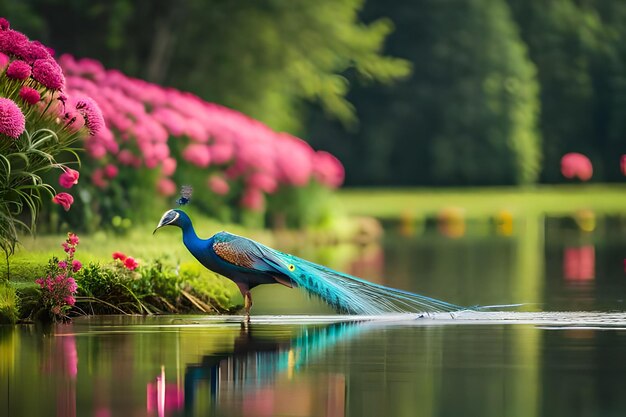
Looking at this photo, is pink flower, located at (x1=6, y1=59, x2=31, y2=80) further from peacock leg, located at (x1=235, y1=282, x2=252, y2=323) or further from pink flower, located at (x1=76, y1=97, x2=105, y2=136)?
peacock leg, located at (x1=235, y1=282, x2=252, y2=323)

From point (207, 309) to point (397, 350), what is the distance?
3237mm

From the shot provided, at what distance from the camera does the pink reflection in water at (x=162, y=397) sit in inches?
344

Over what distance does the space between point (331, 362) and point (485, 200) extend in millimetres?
42760

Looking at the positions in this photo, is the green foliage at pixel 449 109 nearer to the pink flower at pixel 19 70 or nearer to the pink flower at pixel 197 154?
the pink flower at pixel 197 154

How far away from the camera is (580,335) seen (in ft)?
39.9

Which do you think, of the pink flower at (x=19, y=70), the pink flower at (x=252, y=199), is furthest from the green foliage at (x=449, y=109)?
the pink flower at (x=19, y=70)

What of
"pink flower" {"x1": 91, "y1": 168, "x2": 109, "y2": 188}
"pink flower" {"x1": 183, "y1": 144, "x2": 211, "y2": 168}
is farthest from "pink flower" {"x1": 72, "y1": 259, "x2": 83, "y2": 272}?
"pink flower" {"x1": 183, "y1": 144, "x2": 211, "y2": 168}

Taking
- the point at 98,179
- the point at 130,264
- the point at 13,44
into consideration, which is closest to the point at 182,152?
the point at 98,179

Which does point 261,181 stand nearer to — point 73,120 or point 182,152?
point 182,152

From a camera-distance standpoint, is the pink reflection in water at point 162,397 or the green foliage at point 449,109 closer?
the pink reflection in water at point 162,397

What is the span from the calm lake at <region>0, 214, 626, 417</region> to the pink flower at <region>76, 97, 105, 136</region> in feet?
4.51

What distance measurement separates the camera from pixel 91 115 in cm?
1332

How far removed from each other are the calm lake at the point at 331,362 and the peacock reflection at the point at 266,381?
0.4 inches

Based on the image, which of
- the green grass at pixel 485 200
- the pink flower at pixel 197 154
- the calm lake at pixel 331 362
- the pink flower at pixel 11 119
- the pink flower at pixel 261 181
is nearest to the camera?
the calm lake at pixel 331 362
